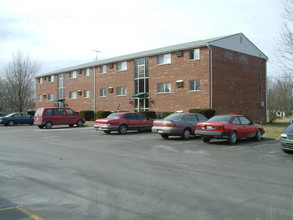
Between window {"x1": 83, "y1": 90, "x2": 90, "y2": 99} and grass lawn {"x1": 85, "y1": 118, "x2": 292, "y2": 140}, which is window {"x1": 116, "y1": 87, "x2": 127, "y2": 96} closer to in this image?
window {"x1": 83, "y1": 90, "x2": 90, "y2": 99}

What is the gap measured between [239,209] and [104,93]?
3266 cm

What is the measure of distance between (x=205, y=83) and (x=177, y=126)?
39.3ft

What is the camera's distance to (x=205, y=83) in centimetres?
2605

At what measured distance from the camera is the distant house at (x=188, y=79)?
1043 inches

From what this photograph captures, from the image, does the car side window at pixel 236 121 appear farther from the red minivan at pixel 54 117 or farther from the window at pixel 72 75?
the window at pixel 72 75

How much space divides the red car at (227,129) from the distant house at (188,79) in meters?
11.6

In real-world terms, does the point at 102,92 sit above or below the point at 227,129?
above

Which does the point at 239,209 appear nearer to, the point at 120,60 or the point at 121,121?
the point at 121,121

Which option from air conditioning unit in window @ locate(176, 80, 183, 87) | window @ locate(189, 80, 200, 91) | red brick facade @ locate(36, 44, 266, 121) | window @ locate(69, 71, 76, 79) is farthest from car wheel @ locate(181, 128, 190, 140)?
window @ locate(69, 71, 76, 79)

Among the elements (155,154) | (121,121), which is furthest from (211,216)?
(121,121)

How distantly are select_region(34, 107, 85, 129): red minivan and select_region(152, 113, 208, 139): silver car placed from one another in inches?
492

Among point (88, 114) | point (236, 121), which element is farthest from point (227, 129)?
point (88, 114)

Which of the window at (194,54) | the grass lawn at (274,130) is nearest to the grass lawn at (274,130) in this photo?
the grass lawn at (274,130)

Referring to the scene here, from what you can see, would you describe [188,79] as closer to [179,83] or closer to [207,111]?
[179,83]
